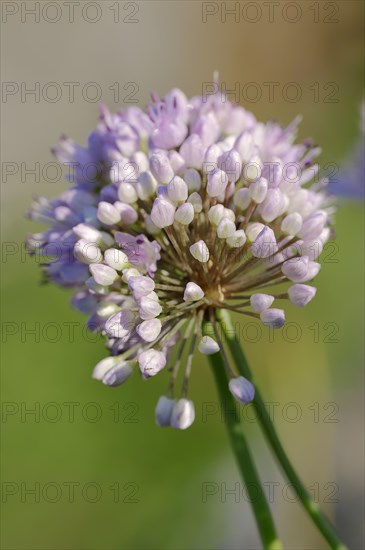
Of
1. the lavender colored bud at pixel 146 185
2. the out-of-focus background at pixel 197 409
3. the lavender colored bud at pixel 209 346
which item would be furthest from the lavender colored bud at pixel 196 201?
the out-of-focus background at pixel 197 409

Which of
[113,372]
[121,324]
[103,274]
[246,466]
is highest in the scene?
[103,274]

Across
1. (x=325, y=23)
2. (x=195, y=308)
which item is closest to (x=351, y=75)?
(x=325, y=23)

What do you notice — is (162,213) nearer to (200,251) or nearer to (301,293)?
(200,251)

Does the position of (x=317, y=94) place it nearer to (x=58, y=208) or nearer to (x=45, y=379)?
(x=45, y=379)

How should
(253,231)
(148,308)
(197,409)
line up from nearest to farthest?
(148,308) < (253,231) < (197,409)

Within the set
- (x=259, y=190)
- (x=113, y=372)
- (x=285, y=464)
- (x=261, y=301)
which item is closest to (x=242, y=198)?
(x=259, y=190)

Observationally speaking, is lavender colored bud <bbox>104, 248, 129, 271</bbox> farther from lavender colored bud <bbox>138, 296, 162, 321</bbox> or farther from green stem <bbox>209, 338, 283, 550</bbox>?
green stem <bbox>209, 338, 283, 550</bbox>
